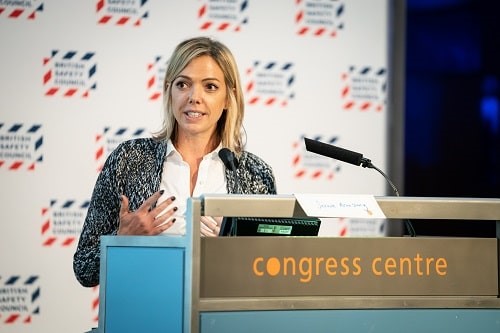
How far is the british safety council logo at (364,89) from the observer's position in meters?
4.27

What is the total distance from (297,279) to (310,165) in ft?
8.48

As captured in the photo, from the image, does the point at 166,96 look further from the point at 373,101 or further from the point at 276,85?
the point at 373,101

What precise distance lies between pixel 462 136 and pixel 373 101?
510 mm

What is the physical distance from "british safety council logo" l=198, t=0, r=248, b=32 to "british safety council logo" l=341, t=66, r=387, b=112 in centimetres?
61

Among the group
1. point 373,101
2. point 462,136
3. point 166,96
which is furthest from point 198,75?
point 462,136

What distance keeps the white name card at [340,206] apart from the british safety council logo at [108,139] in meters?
2.43

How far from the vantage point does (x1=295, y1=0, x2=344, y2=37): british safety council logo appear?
4.25 m

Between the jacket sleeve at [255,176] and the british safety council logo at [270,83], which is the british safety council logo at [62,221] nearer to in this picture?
the british safety council logo at [270,83]

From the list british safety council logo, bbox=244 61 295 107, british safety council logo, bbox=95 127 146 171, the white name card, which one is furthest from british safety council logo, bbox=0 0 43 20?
the white name card

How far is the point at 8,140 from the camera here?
12.8ft

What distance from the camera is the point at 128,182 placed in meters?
2.79

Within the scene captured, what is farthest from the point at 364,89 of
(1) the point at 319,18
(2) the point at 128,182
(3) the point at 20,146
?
(2) the point at 128,182

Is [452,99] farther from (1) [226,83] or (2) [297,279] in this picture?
(2) [297,279]

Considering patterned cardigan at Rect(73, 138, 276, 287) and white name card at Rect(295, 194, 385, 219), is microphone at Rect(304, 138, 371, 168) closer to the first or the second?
white name card at Rect(295, 194, 385, 219)
